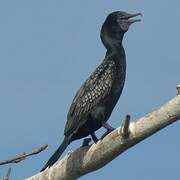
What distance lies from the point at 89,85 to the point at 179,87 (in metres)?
3.23

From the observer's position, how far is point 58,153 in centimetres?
865

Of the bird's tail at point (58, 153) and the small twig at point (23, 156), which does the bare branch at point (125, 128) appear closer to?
the small twig at point (23, 156)

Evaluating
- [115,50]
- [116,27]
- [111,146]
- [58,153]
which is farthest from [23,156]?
[116,27]

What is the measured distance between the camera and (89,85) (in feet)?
30.8

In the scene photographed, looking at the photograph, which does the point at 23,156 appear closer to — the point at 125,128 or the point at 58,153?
the point at 125,128

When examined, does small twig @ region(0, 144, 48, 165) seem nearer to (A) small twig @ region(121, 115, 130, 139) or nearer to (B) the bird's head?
(A) small twig @ region(121, 115, 130, 139)

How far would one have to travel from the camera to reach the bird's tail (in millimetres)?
8109

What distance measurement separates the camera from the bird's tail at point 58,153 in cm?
811

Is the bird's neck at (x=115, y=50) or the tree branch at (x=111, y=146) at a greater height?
the bird's neck at (x=115, y=50)

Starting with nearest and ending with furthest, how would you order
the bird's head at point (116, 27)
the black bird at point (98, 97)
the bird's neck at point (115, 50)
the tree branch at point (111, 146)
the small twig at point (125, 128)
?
the tree branch at point (111, 146), the small twig at point (125, 128), the black bird at point (98, 97), the bird's neck at point (115, 50), the bird's head at point (116, 27)

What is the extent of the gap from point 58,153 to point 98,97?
103 cm

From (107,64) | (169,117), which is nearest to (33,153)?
(169,117)

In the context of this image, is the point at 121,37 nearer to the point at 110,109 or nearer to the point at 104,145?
the point at 110,109

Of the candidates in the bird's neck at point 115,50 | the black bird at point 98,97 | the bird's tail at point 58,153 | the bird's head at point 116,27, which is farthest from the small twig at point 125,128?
the bird's head at point 116,27
